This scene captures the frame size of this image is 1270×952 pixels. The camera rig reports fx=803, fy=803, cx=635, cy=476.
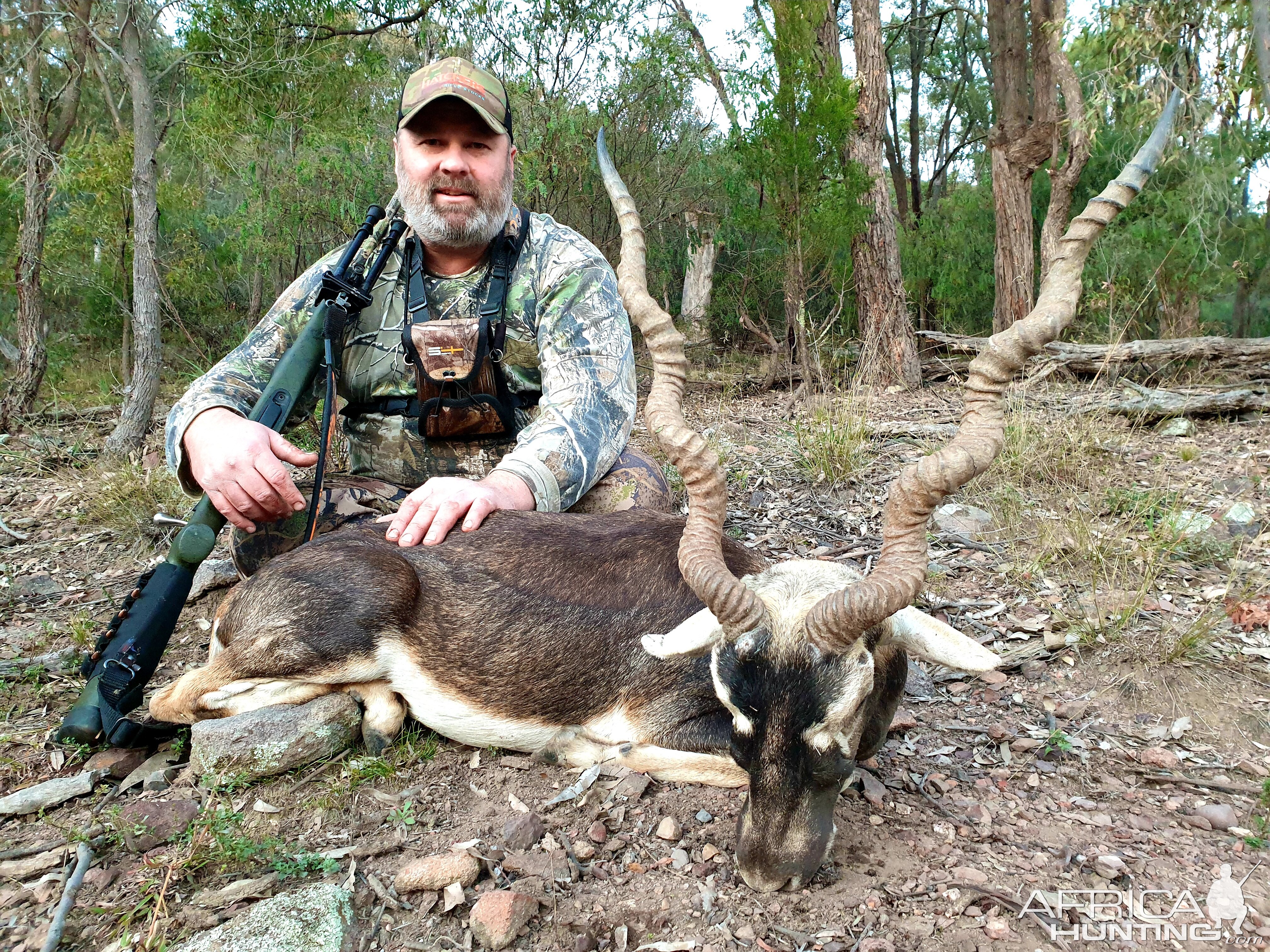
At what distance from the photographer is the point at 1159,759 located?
3.41 m

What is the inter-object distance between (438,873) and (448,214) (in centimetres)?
357

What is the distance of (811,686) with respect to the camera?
2672 mm

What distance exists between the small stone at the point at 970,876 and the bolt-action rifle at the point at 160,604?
316cm

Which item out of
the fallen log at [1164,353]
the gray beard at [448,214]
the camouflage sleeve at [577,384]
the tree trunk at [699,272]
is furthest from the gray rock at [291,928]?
the tree trunk at [699,272]

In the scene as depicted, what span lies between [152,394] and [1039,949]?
8792 mm

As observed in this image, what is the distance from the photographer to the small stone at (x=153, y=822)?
2.90 meters

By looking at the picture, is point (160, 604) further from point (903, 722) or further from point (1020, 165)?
point (1020, 165)

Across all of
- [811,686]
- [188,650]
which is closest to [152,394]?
[188,650]

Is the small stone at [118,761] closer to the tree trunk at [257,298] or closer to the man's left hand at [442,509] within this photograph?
the man's left hand at [442,509]

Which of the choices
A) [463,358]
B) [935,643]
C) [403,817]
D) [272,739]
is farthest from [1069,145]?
[272,739]

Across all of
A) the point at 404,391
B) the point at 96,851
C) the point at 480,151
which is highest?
the point at 480,151

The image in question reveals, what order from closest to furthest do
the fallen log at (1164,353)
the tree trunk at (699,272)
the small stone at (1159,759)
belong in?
the small stone at (1159,759), the fallen log at (1164,353), the tree trunk at (699,272)

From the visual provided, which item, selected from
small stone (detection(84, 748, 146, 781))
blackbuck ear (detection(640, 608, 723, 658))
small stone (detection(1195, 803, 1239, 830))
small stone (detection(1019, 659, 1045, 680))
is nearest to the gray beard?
blackbuck ear (detection(640, 608, 723, 658))

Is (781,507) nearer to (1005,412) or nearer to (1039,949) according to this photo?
(1005,412)
